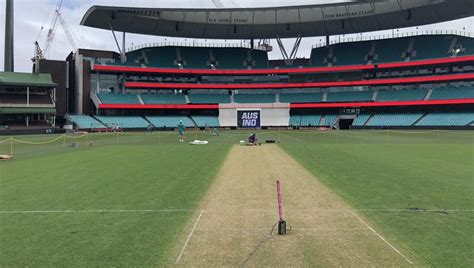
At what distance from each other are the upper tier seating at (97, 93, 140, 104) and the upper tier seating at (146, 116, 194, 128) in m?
5.96

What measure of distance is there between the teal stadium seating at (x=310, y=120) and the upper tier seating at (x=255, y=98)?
1036 cm

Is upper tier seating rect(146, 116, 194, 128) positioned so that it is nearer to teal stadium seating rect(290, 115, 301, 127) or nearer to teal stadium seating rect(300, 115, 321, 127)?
teal stadium seating rect(290, 115, 301, 127)

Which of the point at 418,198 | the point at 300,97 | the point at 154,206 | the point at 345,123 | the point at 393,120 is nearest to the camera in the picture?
the point at 154,206

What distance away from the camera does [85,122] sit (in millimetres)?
78688

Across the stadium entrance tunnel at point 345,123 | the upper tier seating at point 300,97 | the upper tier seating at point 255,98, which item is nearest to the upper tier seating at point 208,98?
the upper tier seating at point 255,98

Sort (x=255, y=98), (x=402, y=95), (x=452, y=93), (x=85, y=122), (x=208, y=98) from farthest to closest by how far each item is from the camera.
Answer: (x=255, y=98) → (x=208, y=98) → (x=402, y=95) → (x=452, y=93) → (x=85, y=122)

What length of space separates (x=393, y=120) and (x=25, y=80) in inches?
3240

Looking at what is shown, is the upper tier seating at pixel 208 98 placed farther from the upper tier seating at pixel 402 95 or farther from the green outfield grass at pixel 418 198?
the green outfield grass at pixel 418 198

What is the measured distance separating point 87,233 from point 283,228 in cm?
457

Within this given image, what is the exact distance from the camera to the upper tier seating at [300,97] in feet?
308

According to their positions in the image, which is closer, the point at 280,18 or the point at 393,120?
the point at 393,120

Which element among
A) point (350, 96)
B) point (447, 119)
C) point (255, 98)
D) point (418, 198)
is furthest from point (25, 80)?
point (447, 119)

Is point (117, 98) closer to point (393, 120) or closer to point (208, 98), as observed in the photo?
point (208, 98)

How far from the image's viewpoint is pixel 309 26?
9250cm
